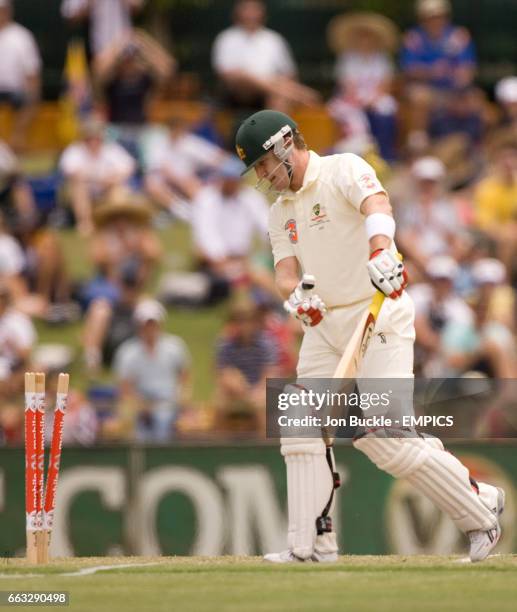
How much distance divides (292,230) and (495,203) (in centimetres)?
784

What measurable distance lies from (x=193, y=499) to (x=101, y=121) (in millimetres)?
6640

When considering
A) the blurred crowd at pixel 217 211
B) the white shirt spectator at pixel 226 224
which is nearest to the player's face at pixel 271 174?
the blurred crowd at pixel 217 211

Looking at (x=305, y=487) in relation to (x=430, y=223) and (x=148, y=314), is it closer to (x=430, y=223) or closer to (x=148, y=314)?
(x=148, y=314)

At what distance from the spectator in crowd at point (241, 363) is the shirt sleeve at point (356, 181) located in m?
5.03

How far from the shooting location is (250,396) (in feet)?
43.0

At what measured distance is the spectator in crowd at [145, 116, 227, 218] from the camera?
654 inches

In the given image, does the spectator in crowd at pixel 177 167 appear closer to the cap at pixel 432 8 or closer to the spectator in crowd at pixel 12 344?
the spectator in crowd at pixel 12 344

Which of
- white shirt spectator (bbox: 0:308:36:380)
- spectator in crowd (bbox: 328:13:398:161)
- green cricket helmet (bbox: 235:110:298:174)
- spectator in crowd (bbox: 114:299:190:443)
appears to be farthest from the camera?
spectator in crowd (bbox: 328:13:398:161)

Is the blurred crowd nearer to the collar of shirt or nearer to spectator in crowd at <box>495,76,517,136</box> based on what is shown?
spectator in crowd at <box>495,76,517,136</box>

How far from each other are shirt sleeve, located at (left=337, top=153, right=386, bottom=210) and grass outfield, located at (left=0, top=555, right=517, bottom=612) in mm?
1767

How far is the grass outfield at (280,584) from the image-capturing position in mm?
6453

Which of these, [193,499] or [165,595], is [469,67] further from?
[165,595]

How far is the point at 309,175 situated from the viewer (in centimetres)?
823

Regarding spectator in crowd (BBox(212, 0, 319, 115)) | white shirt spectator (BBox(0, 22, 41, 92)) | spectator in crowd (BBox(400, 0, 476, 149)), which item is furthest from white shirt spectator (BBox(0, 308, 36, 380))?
spectator in crowd (BBox(400, 0, 476, 149))
